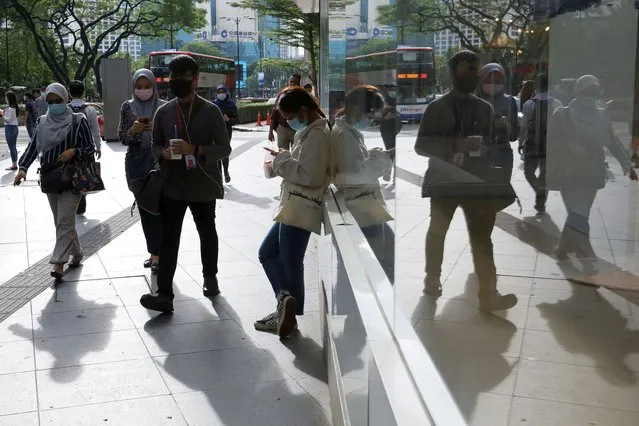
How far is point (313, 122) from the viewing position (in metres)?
4.55

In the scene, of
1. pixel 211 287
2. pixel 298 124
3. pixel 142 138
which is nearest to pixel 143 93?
pixel 142 138

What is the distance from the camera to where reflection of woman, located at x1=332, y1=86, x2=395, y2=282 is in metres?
2.30

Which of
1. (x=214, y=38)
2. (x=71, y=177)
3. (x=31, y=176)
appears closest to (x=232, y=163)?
(x=31, y=176)

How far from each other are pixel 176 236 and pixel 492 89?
4.63 metres

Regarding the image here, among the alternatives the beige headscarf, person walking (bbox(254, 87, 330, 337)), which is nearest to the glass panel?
person walking (bbox(254, 87, 330, 337))

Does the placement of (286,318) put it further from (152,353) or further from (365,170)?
(365,170)

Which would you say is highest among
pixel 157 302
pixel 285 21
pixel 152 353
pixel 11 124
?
pixel 285 21

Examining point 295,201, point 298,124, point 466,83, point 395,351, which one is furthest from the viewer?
point 298,124

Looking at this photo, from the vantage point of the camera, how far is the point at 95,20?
44.5 meters

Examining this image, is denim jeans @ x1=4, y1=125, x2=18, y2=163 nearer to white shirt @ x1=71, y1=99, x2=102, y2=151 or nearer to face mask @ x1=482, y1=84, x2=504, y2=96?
white shirt @ x1=71, y1=99, x2=102, y2=151

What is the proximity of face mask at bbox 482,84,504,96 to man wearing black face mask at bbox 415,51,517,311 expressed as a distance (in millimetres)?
24

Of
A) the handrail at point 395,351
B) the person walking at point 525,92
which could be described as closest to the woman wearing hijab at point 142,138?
the handrail at point 395,351

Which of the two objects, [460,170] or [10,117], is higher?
[460,170]

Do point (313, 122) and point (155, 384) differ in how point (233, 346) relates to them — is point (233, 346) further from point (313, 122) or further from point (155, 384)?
point (313, 122)
